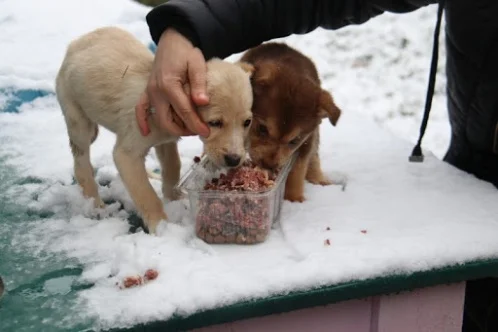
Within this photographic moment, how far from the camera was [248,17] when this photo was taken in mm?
1903

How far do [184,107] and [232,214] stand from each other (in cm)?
31

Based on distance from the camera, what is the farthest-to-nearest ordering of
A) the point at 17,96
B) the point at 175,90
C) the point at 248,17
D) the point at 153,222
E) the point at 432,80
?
the point at 17,96
the point at 432,80
the point at 248,17
the point at 153,222
the point at 175,90

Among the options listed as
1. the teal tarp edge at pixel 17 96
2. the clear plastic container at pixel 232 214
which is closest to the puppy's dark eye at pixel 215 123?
the clear plastic container at pixel 232 214

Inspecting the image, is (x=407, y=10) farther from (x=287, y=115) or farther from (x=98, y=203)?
(x=98, y=203)

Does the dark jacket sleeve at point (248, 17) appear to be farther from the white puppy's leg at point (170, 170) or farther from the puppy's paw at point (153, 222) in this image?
the puppy's paw at point (153, 222)

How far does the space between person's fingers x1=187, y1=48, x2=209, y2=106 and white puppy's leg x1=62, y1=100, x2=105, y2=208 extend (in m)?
0.52

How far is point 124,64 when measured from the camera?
183 centimetres

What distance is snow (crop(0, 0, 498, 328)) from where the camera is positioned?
139 cm

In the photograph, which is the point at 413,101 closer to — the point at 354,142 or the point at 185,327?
the point at 354,142

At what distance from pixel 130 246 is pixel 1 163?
1.04m

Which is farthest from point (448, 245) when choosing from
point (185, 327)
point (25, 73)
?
point (25, 73)

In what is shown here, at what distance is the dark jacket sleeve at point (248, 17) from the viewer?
5.65 feet

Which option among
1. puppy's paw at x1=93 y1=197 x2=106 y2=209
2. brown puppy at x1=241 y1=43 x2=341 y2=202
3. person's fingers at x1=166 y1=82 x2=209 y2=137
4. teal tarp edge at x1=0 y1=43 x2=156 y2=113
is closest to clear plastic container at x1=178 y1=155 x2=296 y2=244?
person's fingers at x1=166 y1=82 x2=209 y2=137

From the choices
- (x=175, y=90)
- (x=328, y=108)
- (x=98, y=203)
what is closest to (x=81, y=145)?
(x=98, y=203)
